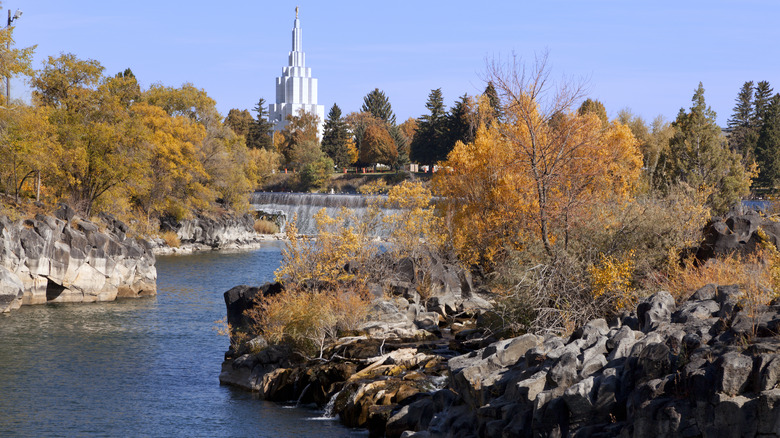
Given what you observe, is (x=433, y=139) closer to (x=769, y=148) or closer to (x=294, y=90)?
(x=769, y=148)

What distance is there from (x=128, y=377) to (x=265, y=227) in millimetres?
55660

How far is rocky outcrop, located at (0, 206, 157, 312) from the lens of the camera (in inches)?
1319

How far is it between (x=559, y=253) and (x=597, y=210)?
3.14 meters

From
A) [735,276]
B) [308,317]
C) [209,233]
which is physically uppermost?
[735,276]

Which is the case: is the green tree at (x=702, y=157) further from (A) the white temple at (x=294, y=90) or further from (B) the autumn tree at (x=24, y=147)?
(A) the white temple at (x=294, y=90)

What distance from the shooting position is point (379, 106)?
446 ft

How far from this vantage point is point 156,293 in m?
39.9

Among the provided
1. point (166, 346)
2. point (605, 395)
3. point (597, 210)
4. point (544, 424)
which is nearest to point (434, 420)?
point (544, 424)

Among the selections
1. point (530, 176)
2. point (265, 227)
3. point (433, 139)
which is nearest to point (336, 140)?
point (433, 139)

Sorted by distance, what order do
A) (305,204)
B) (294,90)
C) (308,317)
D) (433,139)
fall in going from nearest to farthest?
(308,317) < (305,204) < (433,139) < (294,90)

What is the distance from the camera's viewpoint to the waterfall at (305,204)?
75.6 m

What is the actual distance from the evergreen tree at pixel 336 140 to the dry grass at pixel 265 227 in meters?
33.3

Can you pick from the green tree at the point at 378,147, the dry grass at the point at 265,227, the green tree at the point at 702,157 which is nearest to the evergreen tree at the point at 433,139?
the green tree at the point at 378,147

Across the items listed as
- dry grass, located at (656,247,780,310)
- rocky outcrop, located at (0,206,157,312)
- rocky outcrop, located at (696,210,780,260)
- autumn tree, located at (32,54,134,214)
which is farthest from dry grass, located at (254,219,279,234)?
rocky outcrop, located at (696,210,780,260)
